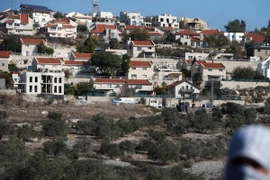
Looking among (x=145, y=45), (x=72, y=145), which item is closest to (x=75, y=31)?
(x=145, y=45)

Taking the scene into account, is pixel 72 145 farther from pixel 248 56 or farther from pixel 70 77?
pixel 248 56

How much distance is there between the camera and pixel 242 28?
3386 inches

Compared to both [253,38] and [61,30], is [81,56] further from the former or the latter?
[253,38]

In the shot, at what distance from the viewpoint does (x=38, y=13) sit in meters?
72.0

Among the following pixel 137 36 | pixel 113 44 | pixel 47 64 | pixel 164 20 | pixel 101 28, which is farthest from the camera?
pixel 164 20

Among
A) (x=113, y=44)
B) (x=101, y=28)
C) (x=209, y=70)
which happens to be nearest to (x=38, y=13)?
(x=101, y=28)

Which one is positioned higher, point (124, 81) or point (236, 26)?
point (236, 26)

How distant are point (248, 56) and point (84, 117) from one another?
25296mm

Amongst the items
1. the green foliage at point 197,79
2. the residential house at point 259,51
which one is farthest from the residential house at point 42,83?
the residential house at point 259,51

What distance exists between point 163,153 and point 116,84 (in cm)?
2060

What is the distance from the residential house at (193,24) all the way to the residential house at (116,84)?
31.8 metres

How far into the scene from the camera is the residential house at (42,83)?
139 ft

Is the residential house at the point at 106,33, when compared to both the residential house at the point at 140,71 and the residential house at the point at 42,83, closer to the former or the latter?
the residential house at the point at 140,71

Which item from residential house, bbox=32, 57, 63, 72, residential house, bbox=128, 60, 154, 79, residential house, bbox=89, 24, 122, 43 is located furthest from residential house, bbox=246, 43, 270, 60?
residential house, bbox=32, 57, 63, 72
